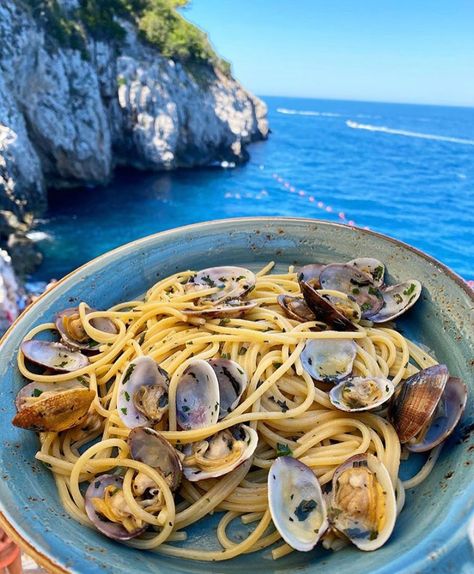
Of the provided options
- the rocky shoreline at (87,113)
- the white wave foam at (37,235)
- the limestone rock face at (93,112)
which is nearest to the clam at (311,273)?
the rocky shoreline at (87,113)

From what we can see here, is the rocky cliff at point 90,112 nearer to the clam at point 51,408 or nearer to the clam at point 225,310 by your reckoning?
the clam at point 225,310

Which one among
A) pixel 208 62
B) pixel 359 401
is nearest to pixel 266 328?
pixel 359 401

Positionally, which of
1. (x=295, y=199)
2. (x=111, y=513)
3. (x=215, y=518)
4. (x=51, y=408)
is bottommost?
(x=295, y=199)

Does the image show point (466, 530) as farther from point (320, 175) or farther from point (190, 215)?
point (320, 175)

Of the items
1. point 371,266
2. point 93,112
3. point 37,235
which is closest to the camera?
point 371,266

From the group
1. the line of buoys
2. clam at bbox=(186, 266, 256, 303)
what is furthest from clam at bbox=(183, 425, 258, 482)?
the line of buoys

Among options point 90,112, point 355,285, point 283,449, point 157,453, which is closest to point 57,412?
point 157,453

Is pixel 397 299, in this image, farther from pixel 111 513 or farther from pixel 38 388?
pixel 38 388

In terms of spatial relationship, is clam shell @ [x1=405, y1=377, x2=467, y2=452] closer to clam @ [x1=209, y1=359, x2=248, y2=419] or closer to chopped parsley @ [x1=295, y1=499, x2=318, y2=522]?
chopped parsley @ [x1=295, y1=499, x2=318, y2=522]
